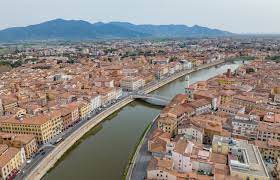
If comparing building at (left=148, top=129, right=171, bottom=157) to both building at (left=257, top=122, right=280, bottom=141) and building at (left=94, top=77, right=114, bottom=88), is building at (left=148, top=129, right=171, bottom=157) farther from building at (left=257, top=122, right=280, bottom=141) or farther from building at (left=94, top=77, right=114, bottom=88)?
building at (left=94, top=77, right=114, bottom=88)

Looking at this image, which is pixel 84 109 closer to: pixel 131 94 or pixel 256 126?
pixel 131 94

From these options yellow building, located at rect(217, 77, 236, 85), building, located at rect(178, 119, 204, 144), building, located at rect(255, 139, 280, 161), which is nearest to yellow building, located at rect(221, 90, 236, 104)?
yellow building, located at rect(217, 77, 236, 85)

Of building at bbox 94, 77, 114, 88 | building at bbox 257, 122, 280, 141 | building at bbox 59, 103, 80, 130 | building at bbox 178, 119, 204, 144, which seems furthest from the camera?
building at bbox 94, 77, 114, 88

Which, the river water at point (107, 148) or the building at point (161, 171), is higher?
the building at point (161, 171)

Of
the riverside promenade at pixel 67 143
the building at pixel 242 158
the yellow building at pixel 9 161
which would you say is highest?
the building at pixel 242 158

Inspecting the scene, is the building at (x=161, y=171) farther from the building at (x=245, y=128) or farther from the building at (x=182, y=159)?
the building at (x=245, y=128)

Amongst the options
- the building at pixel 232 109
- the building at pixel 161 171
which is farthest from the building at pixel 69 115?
the building at pixel 232 109

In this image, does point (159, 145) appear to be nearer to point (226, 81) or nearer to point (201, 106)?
point (201, 106)
